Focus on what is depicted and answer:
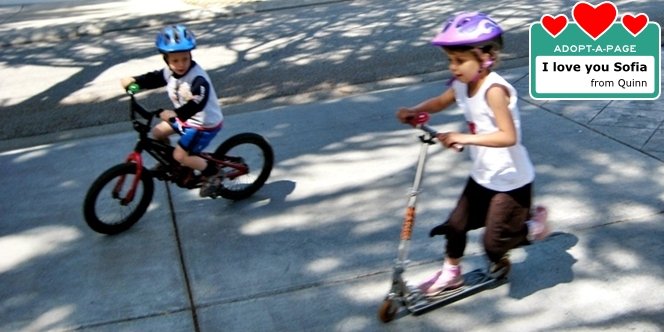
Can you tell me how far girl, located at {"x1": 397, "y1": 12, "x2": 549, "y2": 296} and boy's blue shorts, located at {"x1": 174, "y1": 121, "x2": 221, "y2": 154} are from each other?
1688mm

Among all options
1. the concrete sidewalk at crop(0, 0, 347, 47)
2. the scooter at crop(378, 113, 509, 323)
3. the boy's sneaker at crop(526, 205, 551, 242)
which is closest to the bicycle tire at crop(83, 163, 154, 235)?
the scooter at crop(378, 113, 509, 323)

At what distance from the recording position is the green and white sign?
6.68 metres

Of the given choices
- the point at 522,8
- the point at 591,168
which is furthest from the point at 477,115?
the point at 522,8

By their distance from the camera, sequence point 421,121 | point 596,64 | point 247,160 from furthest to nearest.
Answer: point 596,64 < point 247,160 < point 421,121

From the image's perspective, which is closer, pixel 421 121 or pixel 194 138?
pixel 421 121

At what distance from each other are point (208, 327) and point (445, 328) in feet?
3.71

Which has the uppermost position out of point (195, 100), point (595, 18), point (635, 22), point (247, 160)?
point (195, 100)

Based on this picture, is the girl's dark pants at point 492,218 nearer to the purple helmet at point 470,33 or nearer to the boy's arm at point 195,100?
the purple helmet at point 470,33

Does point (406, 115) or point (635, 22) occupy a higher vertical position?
point (406, 115)

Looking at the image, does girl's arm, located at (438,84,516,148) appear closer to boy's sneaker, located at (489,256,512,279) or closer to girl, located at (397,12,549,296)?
girl, located at (397,12,549,296)

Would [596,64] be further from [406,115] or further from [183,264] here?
[183,264]

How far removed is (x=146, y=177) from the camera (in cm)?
483

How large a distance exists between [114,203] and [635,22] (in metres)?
7.43

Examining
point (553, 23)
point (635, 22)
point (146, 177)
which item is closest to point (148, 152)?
point (146, 177)
